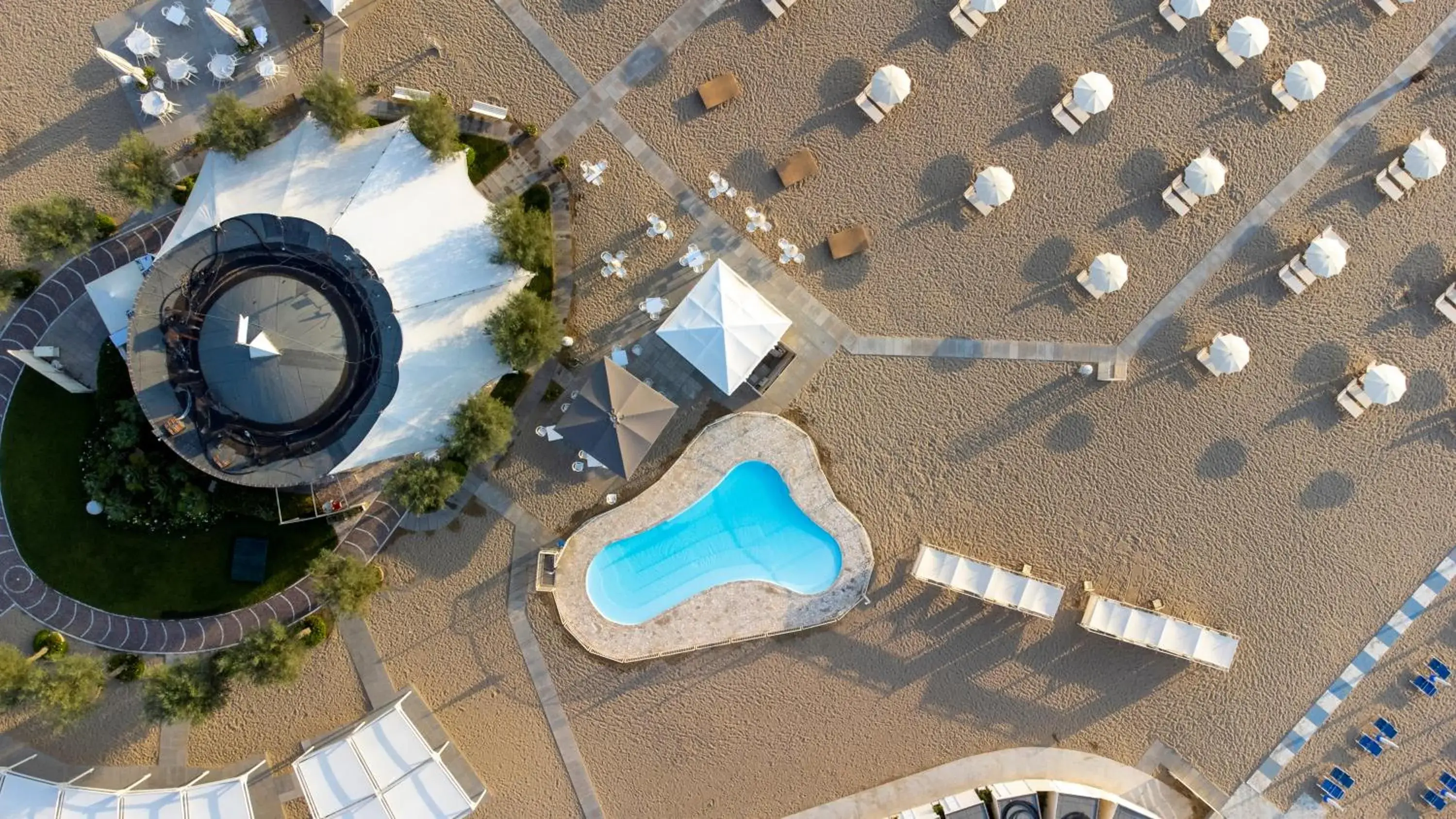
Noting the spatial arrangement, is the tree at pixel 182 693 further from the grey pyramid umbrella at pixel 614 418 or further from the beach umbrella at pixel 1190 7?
the beach umbrella at pixel 1190 7

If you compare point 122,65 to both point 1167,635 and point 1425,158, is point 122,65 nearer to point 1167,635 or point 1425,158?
point 1167,635

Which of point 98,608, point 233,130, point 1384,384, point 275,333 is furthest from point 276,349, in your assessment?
point 1384,384

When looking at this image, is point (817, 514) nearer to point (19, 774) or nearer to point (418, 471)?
point (418, 471)

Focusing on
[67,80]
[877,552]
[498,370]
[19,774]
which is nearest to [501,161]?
[498,370]

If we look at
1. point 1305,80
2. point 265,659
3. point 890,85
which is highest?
point 1305,80

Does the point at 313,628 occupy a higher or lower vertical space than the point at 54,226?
lower

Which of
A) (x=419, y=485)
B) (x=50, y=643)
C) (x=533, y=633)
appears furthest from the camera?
(x=533, y=633)
